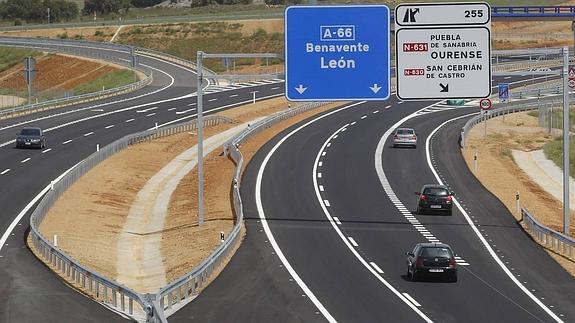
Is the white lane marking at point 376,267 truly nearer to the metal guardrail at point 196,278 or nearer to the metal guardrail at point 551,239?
the metal guardrail at point 196,278

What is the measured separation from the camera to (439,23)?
119 ft

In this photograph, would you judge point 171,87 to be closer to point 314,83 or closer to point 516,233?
point 516,233

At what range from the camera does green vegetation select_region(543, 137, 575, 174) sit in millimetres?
83375

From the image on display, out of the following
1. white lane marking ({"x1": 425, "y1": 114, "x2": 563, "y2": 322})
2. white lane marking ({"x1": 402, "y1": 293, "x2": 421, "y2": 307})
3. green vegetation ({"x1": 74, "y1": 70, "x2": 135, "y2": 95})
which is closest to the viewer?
white lane marking ({"x1": 402, "y1": 293, "x2": 421, "y2": 307})

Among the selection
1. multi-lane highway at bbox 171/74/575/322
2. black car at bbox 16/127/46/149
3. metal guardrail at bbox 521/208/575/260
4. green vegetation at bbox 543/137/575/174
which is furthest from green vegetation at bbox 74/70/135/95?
metal guardrail at bbox 521/208/575/260

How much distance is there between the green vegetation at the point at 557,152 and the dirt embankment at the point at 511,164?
899 millimetres

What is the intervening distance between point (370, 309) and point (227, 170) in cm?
3973

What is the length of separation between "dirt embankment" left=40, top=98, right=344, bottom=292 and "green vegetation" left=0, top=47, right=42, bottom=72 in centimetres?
7617

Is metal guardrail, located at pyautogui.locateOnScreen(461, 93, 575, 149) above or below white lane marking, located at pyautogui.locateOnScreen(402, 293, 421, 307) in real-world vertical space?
above

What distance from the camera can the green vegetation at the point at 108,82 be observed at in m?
134

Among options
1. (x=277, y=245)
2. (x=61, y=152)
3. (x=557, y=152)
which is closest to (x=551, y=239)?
(x=277, y=245)

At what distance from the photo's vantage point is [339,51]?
Result: 37188mm

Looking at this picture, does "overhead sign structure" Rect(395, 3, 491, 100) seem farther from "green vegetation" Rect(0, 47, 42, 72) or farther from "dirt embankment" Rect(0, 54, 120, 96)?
"green vegetation" Rect(0, 47, 42, 72)

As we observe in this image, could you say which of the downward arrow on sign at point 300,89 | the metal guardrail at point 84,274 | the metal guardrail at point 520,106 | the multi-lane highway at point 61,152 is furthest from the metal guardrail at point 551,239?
the metal guardrail at point 520,106
